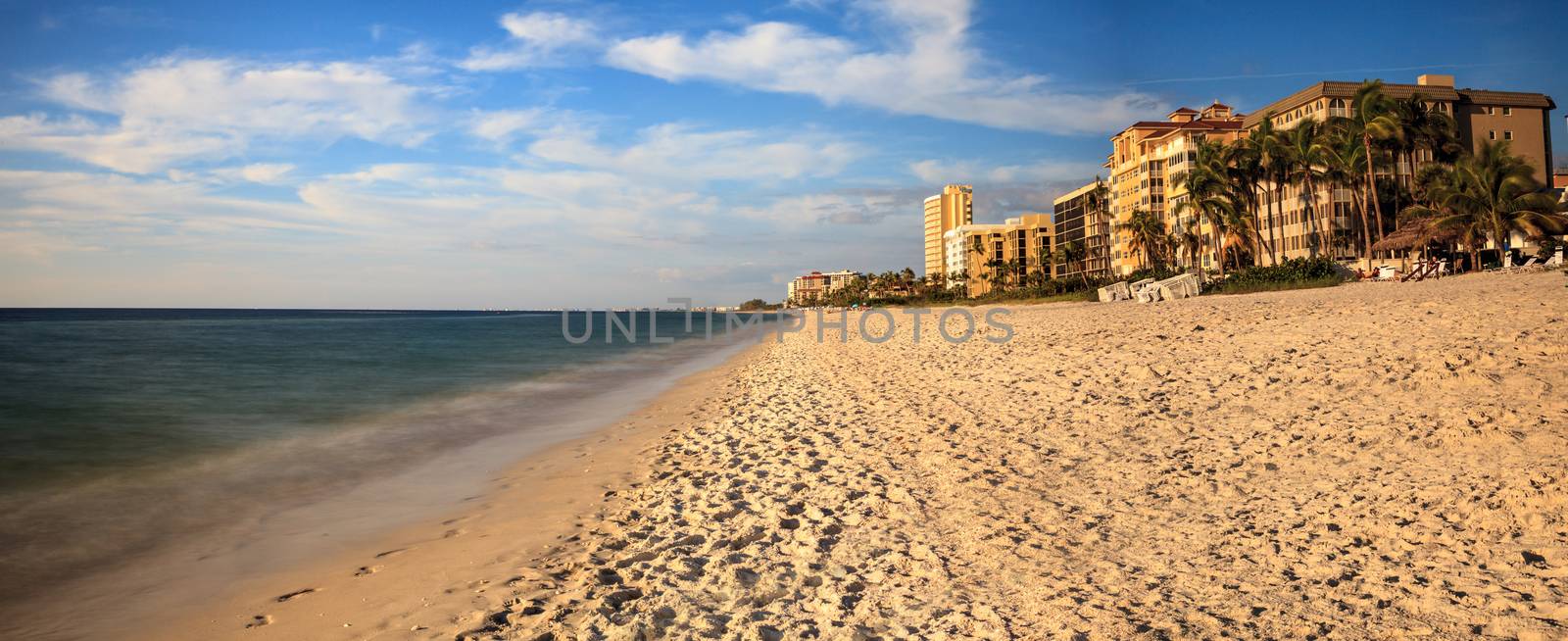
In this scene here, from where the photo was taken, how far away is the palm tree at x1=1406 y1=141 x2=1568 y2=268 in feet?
125

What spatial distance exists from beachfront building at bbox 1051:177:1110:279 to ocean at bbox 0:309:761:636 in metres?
70.5

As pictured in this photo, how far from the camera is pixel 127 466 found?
11336 millimetres

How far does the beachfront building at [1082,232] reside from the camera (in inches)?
3553

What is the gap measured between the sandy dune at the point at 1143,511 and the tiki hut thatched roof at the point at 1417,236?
111 feet

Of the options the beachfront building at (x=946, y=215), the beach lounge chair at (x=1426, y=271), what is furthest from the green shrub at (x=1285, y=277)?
the beachfront building at (x=946, y=215)

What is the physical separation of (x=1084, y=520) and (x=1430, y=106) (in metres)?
75.1

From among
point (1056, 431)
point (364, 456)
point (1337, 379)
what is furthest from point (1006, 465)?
point (364, 456)

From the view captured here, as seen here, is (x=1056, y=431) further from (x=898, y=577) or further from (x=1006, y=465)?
(x=898, y=577)

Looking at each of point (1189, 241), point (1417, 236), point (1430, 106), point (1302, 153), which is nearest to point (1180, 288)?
point (1417, 236)

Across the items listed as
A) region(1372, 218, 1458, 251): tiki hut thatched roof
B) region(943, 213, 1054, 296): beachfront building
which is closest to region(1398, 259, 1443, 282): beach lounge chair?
region(1372, 218, 1458, 251): tiki hut thatched roof

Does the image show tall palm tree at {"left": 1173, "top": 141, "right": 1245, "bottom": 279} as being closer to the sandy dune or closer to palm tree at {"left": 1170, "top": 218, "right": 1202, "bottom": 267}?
palm tree at {"left": 1170, "top": 218, "right": 1202, "bottom": 267}

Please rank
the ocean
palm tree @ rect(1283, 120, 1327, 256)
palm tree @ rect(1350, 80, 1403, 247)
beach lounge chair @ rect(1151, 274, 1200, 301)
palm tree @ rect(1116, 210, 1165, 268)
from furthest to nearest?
palm tree @ rect(1116, 210, 1165, 268) < palm tree @ rect(1283, 120, 1327, 256) < palm tree @ rect(1350, 80, 1403, 247) < beach lounge chair @ rect(1151, 274, 1200, 301) < the ocean

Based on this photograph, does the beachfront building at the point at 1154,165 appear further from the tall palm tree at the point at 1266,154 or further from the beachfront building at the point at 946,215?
the beachfront building at the point at 946,215

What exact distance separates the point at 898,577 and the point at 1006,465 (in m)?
3.18
